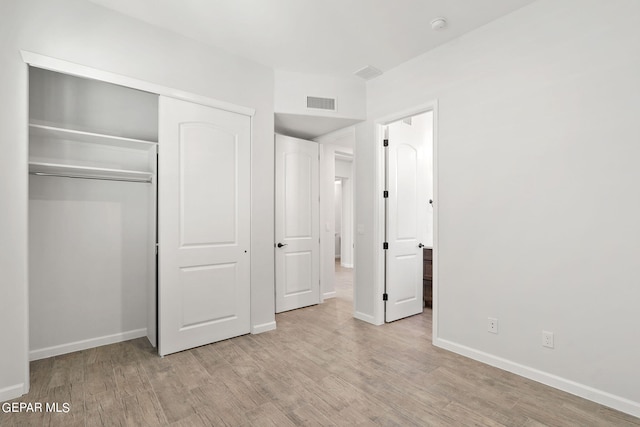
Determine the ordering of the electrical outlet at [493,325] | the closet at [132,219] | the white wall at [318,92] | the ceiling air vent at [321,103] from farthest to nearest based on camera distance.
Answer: the ceiling air vent at [321,103], the white wall at [318,92], the closet at [132,219], the electrical outlet at [493,325]

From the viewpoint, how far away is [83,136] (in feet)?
9.29

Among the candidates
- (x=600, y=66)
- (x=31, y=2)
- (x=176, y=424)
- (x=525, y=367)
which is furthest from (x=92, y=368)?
(x=600, y=66)

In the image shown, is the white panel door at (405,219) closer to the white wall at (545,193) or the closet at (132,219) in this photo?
the white wall at (545,193)

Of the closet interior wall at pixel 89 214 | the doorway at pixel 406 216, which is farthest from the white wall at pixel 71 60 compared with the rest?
the doorway at pixel 406 216

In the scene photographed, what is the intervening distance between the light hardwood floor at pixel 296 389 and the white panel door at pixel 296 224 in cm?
114

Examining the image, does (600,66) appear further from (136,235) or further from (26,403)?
(26,403)

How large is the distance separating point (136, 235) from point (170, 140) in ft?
3.76

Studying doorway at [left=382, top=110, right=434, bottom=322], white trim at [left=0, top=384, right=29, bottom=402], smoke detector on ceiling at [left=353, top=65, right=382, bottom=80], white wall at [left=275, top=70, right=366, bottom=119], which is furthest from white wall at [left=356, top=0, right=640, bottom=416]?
white trim at [left=0, top=384, right=29, bottom=402]

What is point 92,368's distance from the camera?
2641 millimetres

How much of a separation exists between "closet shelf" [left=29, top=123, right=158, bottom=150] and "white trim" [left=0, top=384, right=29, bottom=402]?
1.93 m

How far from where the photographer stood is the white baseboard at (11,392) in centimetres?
213

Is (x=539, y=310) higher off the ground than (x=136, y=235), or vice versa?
(x=136, y=235)

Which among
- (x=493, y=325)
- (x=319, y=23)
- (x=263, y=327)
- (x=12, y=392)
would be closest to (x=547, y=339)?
(x=493, y=325)

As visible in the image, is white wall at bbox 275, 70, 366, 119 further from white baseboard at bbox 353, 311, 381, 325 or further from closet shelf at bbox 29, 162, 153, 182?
white baseboard at bbox 353, 311, 381, 325
